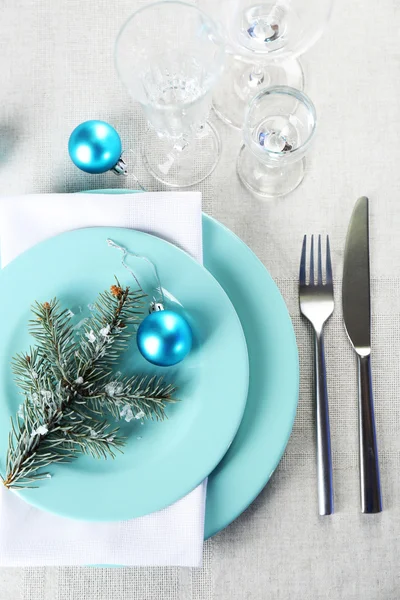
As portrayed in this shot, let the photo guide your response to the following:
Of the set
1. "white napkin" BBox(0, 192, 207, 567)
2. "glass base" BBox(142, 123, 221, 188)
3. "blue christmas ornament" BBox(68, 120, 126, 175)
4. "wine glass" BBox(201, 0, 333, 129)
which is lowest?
"white napkin" BBox(0, 192, 207, 567)

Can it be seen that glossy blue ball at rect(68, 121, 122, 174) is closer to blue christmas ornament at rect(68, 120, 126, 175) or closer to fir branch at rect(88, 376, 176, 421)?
blue christmas ornament at rect(68, 120, 126, 175)

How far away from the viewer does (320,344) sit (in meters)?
0.72

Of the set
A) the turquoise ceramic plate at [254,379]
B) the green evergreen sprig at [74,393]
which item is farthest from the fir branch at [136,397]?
the turquoise ceramic plate at [254,379]

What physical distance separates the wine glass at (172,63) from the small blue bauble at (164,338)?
0.24 m

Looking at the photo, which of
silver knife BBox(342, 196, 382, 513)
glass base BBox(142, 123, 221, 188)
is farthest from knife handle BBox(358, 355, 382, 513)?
glass base BBox(142, 123, 221, 188)

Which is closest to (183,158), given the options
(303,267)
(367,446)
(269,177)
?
(269,177)

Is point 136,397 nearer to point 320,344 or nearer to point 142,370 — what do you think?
point 142,370

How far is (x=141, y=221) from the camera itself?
2.17 ft

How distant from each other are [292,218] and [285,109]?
5.7 inches

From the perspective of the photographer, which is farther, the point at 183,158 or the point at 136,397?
the point at 183,158

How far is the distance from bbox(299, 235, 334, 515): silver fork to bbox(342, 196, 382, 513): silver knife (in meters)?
0.03

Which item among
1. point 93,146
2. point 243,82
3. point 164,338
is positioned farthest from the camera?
point 243,82

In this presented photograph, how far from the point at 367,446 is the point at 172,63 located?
0.55 m

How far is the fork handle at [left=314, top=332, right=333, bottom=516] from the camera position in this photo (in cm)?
70
